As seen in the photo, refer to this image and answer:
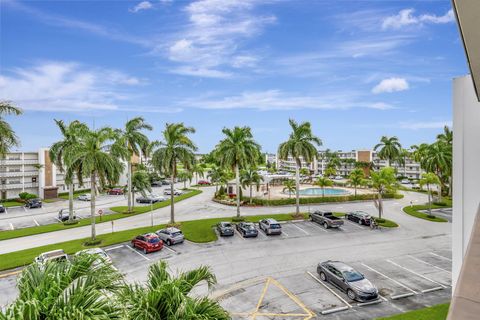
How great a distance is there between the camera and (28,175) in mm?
57312

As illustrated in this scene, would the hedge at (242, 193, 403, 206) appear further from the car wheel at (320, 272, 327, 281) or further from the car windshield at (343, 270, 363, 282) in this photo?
the car windshield at (343, 270, 363, 282)

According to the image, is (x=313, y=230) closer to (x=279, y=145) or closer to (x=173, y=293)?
(x=279, y=145)

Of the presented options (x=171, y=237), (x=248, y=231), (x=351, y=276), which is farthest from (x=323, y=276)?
(x=171, y=237)

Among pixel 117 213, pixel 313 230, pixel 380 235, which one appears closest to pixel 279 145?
pixel 313 230

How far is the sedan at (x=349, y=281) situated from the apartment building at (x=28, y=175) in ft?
170

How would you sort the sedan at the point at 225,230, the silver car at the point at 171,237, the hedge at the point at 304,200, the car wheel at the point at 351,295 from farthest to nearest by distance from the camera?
the hedge at the point at 304,200
the sedan at the point at 225,230
the silver car at the point at 171,237
the car wheel at the point at 351,295

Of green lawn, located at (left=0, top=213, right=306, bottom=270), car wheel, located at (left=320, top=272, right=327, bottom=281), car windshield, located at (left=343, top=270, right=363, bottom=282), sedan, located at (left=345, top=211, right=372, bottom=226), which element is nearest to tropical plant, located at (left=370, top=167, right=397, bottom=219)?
sedan, located at (left=345, top=211, right=372, bottom=226)

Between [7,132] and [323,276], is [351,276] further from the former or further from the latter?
[7,132]

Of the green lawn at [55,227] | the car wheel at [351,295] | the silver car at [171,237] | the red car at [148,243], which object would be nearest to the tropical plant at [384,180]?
the car wheel at [351,295]

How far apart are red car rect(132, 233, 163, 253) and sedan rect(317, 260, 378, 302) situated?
12.5 metres

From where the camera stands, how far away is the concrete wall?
1100cm

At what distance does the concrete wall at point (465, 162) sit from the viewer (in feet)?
36.1

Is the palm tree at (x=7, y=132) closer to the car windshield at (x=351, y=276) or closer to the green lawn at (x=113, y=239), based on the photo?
the green lawn at (x=113, y=239)

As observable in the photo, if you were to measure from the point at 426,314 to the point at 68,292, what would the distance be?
1478cm
